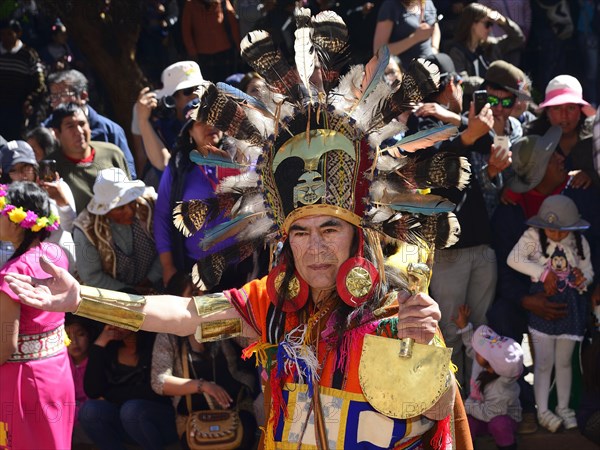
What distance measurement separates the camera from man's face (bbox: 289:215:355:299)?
3693 mm

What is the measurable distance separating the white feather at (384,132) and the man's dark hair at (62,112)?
11.3 feet

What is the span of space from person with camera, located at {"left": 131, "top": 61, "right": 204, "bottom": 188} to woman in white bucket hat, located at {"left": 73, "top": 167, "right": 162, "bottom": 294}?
65cm

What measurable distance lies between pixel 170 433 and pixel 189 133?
70.0 inches

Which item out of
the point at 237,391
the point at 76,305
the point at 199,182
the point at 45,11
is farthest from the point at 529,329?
the point at 45,11

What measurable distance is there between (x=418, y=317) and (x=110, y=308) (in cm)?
108

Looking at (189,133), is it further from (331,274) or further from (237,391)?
(331,274)

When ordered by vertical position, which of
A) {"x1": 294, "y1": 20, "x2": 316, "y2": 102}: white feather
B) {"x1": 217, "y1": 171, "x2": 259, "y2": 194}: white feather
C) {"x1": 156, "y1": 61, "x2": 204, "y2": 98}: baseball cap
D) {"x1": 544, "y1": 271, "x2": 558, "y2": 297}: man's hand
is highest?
{"x1": 294, "y1": 20, "x2": 316, "y2": 102}: white feather

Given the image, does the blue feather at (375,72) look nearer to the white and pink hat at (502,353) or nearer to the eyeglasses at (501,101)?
the white and pink hat at (502,353)

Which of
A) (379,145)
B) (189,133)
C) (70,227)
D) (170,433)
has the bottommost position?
(170,433)

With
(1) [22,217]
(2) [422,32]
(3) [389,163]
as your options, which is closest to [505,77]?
(2) [422,32]

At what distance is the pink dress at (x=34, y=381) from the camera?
516 cm

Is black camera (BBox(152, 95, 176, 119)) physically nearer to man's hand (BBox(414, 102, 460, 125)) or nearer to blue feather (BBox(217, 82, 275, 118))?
man's hand (BBox(414, 102, 460, 125))

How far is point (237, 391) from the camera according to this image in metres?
5.86

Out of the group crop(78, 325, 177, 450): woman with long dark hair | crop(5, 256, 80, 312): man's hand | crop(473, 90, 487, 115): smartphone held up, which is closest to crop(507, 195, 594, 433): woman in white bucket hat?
crop(473, 90, 487, 115): smartphone held up
